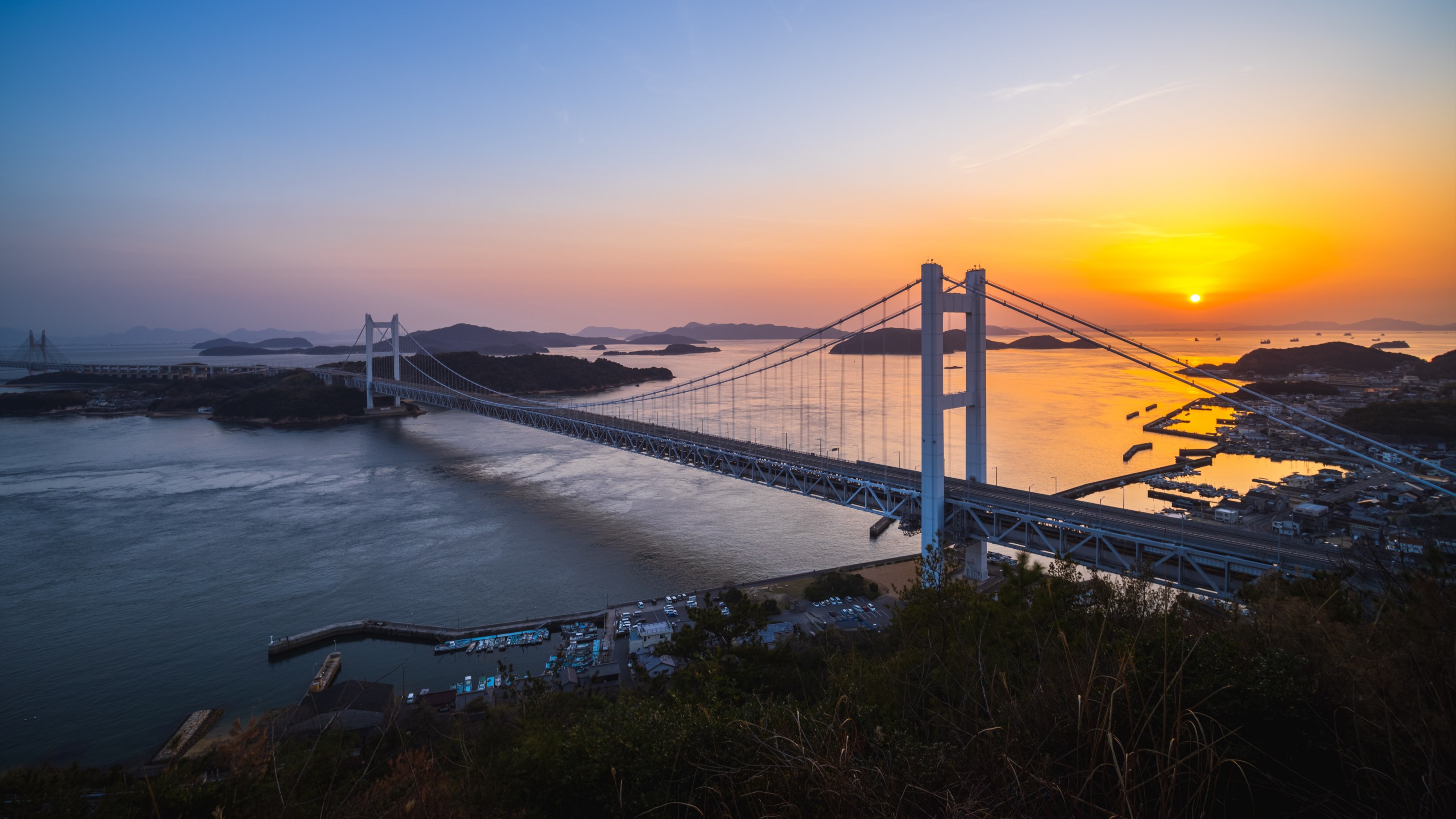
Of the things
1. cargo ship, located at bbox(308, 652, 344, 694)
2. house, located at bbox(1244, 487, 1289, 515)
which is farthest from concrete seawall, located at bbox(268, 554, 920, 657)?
house, located at bbox(1244, 487, 1289, 515)

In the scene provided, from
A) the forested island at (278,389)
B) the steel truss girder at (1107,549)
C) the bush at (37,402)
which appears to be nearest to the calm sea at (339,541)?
the steel truss girder at (1107,549)

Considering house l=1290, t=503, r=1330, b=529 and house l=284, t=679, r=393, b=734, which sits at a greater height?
house l=1290, t=503, r=1330, b=529

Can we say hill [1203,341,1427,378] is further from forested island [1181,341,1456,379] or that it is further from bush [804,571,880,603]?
bush [804,571,880,603]

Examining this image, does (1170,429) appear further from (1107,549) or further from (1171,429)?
(1107,549)

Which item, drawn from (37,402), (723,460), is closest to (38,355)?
(37,402)

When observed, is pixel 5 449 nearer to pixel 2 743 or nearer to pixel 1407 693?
pixel 2 743

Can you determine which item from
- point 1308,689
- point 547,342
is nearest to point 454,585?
point 1308,689
